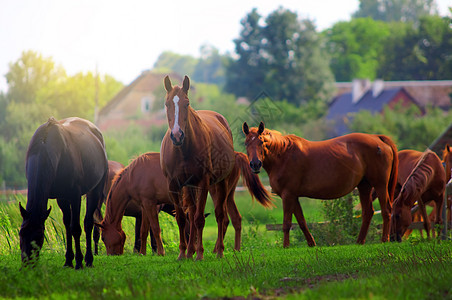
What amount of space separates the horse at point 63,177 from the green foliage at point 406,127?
118ft

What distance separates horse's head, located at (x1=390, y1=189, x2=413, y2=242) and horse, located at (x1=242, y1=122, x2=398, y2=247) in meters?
0.25

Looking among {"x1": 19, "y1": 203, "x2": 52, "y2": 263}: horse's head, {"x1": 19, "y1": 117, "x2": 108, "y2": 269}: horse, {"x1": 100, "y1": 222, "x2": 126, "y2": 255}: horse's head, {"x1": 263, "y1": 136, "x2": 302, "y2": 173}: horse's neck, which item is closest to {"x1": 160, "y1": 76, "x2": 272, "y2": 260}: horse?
{"x1": 19, "y1": 117, "x2": 108, "y2": 269}: horse

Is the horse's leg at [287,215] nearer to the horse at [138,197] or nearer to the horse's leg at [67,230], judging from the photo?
the horse at [138,197]

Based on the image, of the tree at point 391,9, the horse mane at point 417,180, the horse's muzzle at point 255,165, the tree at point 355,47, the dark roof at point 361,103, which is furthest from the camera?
the tree at point 391,9

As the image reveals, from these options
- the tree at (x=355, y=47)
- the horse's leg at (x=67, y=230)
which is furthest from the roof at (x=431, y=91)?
the horse's leg at (x=67, y=230)

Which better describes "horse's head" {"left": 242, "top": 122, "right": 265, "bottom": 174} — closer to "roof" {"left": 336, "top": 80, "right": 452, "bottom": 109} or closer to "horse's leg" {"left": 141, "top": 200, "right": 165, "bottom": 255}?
"horse's leg" {"left": 141, "top": 200, "right": 165, "bottom": 255}

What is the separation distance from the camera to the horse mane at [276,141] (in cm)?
1114

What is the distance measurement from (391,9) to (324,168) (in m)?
104

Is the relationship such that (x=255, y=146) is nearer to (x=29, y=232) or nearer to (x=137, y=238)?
(x=137, y=238)

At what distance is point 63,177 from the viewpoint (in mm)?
7906

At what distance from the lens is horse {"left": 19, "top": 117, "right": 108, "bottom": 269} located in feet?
23.5

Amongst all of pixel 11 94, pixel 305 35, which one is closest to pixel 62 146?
pixel 11 94

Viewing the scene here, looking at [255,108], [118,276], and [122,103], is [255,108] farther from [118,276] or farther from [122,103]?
[122,103]

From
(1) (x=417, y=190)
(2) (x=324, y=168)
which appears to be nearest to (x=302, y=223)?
(2) (x=324, y=168)
